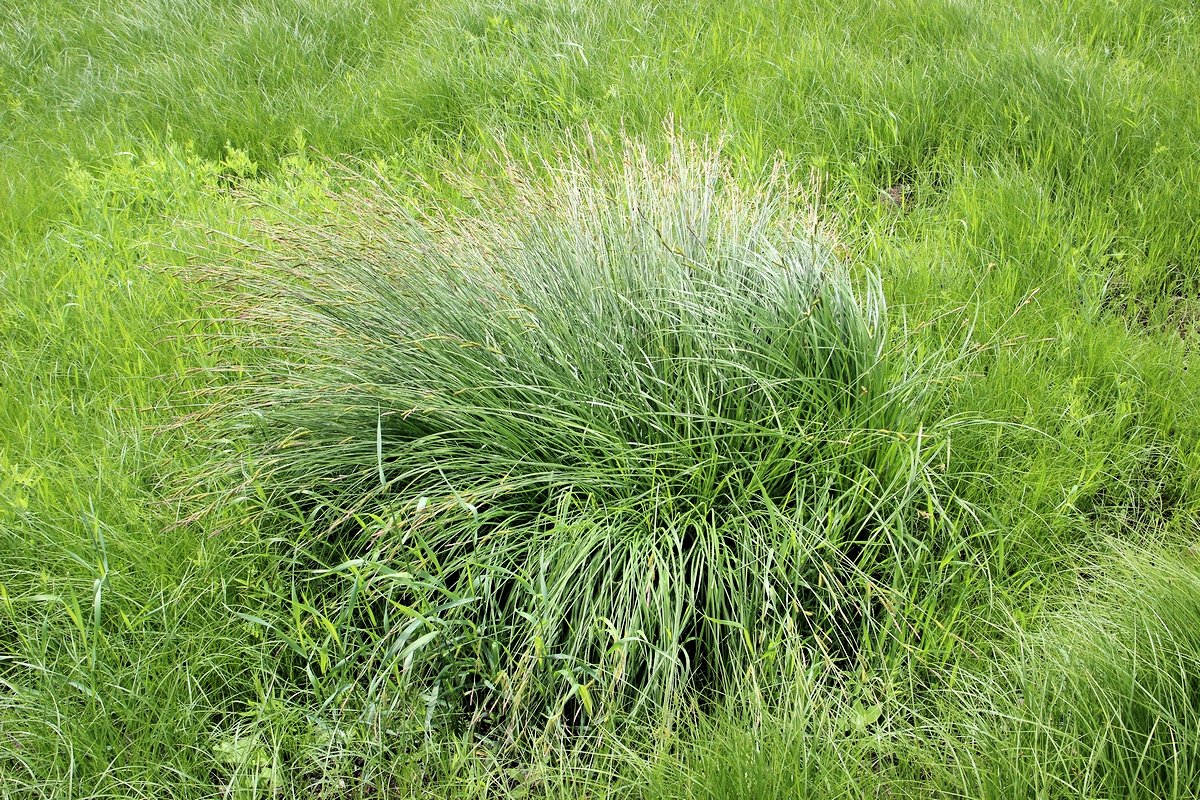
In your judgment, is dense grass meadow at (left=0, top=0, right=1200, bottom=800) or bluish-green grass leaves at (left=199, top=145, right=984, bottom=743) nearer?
dense grass meadow at (left=0, top=0, right=1200, bottom=800)

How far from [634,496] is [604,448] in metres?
0.14

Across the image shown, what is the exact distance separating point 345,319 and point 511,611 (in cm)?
103

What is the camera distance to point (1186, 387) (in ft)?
9.35

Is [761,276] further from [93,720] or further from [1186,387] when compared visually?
[93,720]

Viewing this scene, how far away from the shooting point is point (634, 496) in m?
2.36

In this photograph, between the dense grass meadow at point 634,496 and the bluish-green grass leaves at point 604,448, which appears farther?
the bluish-green grass leaves at point 604,448

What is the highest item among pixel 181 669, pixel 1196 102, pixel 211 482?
pixel 1196 102

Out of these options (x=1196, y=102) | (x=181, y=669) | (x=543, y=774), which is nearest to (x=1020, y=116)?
(x=1196, y=102)

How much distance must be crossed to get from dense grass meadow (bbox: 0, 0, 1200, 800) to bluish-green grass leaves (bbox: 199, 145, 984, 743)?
0.05 ft

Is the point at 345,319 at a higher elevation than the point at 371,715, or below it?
higher

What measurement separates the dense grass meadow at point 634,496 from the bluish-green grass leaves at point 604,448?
0.05ft

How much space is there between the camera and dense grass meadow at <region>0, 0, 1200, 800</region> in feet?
6.63

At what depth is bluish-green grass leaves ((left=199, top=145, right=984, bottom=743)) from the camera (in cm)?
220

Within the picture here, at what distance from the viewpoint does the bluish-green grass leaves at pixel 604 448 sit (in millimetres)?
2195
